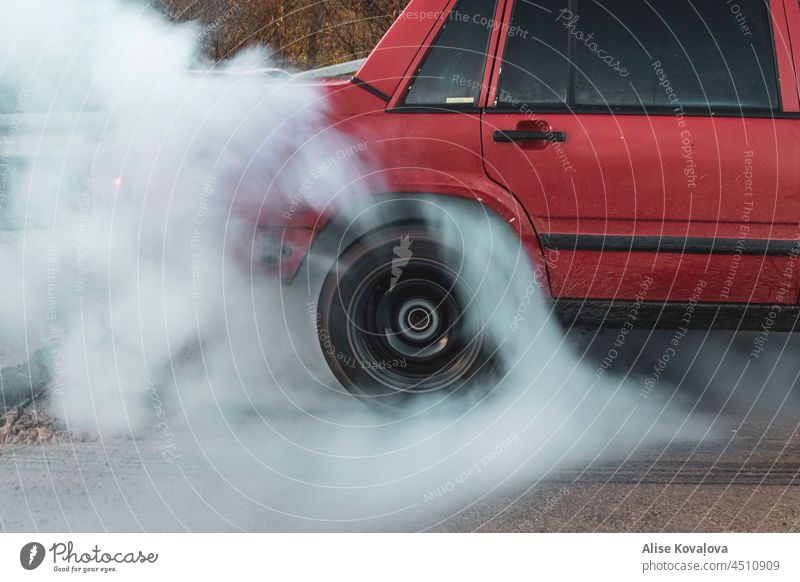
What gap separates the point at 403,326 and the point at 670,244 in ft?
4.00

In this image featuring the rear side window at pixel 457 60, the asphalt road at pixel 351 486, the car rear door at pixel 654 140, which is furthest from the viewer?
the rear side window at pixel 457 60

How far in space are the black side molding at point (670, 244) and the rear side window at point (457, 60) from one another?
745 mm

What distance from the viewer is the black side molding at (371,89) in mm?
4348

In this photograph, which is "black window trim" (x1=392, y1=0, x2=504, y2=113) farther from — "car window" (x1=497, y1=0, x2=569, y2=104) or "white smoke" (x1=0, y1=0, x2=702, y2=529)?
"white smoke" (x1=0, y1=0, x2=702, y2=529)

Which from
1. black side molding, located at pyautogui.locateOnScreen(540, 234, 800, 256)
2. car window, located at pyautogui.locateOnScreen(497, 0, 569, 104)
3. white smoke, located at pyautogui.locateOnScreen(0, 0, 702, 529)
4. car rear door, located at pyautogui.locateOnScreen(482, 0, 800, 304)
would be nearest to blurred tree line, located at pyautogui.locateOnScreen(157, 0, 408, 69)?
white smoke, located at pyautogui.locateOnScreen(0, 0, 702, 529)

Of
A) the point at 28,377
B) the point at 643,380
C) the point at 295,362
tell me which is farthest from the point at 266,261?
the point at 643,380

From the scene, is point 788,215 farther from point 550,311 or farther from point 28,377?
point 28,377

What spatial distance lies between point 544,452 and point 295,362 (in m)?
1.41

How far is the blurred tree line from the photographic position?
886cm

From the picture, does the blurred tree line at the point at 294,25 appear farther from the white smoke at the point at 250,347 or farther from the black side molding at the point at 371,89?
the black side molding at the point at 371,89

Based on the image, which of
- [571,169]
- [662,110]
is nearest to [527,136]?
[571,169]

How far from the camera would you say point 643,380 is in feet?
16.9

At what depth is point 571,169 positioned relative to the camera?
13.9 ft

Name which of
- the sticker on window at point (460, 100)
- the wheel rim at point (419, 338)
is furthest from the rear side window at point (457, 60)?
the wheel rim at point (419, 338)
